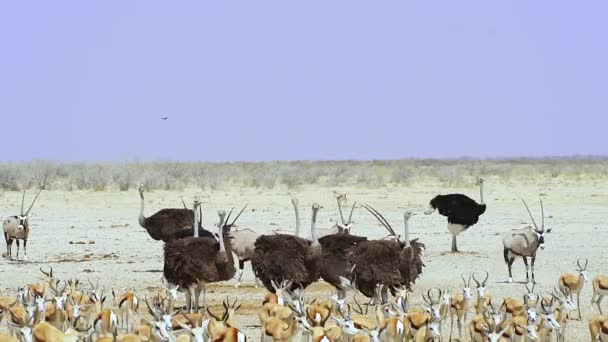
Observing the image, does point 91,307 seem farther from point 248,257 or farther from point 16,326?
point 248,257

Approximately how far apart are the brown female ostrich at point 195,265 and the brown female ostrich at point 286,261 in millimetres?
521

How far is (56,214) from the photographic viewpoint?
112ft

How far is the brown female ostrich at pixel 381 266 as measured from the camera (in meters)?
16.7

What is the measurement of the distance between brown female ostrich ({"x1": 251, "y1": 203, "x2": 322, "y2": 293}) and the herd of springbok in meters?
0.01

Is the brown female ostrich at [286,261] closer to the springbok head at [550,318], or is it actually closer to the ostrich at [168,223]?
the springbok head at [550,318]

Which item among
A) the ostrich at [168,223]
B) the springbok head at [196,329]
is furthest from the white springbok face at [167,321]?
the ostrich at [168,223]

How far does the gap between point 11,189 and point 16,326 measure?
32.2 metres

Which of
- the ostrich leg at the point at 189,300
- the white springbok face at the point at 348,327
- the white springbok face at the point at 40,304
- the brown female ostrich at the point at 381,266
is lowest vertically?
the ostrich leg at the point at 189,300

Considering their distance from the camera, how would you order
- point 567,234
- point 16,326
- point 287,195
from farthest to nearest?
point 287,195, point 567,234, point 16,326

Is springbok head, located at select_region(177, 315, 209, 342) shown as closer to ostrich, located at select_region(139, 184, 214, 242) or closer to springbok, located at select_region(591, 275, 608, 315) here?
springbok, located at select_region(591, 275, 608, 315)

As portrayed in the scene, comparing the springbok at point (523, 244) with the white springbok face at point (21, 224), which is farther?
the white springbok face at point (21, 224)

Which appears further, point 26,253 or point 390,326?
point 26,253

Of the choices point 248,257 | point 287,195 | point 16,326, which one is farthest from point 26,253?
point 287,195

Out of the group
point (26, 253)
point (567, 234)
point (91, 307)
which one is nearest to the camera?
point (91, 307)
